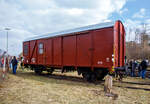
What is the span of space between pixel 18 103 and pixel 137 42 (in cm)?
3572

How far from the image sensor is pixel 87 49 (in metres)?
8.66

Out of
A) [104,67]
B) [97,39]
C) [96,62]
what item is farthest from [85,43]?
[104,67]

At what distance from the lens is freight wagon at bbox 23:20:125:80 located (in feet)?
25.5

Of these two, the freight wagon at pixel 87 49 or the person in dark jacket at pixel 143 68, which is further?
the person in dark jacket at pixel 143 68

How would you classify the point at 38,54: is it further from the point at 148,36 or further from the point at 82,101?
the point at 148,36

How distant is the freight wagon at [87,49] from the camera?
777cm

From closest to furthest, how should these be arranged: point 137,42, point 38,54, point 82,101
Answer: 1. point 82,101
2. point 38,54
3. point 137,42

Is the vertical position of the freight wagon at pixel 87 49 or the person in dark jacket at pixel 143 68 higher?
→ the freight wagon at pixel 87 49

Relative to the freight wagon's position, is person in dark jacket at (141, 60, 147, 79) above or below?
below

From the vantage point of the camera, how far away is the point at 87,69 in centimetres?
896

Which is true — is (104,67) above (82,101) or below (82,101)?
above

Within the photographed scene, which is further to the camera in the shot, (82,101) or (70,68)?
(70,68)

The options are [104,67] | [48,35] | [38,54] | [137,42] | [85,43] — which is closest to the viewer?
[104,67]

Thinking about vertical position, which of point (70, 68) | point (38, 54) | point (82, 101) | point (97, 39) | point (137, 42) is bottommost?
point (82, 101)
